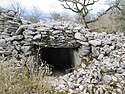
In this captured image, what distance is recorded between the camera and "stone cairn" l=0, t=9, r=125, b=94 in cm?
713

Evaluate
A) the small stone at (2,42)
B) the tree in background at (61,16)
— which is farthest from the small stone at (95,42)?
the tree in background at (61,16)

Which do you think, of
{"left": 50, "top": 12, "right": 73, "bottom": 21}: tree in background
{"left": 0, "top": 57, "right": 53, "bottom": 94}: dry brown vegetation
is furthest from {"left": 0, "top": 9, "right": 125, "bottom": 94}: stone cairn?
{"left": 50, "top": 12, "right": 73, "bottom": 21}: tree in background

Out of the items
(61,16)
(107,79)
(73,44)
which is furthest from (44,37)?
(61,16)

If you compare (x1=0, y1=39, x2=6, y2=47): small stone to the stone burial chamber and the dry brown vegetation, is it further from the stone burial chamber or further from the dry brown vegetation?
the dry brown vegetation

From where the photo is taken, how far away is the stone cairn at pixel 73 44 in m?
7.13

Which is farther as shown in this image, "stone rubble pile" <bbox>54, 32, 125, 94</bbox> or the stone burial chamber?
the stone burial chamber

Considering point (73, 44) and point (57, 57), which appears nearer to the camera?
point (73, 44)

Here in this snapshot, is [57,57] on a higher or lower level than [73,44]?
lower

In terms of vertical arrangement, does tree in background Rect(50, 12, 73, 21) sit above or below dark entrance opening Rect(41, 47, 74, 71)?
above

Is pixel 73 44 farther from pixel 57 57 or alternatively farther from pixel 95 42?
pixel 57 57

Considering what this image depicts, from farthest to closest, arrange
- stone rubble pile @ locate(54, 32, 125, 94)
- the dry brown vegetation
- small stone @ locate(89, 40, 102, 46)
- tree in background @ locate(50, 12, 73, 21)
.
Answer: tree in background @ locate(50, 12, 73, 21) < small stone @ locate(89, 40, 102, 46) < stone rubble pile @ locate(54, 32, 125, 94) < the dry brown vegetation

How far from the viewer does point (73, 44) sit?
9.17 metres

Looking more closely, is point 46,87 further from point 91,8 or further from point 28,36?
point 91,8

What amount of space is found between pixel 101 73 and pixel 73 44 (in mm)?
2282
